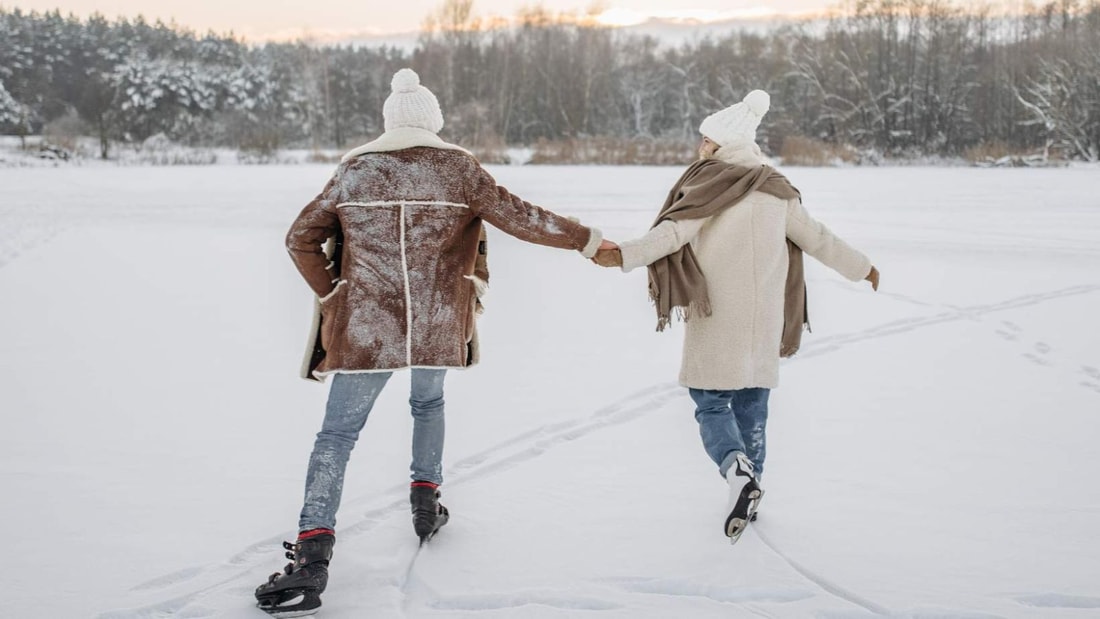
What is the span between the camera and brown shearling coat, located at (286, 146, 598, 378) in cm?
322

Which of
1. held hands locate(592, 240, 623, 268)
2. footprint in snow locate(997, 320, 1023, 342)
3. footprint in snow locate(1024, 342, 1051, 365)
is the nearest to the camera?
held hands locate(592, 240, 623, 268)

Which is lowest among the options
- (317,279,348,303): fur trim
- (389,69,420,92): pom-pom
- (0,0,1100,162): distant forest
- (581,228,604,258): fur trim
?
A: (317,279,348,303): fur trim

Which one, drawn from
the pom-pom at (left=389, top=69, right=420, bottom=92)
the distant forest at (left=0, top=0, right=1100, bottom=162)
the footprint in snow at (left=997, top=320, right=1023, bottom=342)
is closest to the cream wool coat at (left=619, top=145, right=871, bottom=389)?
the pom-pom at (left=389, top=69, right=420, bottom=92)

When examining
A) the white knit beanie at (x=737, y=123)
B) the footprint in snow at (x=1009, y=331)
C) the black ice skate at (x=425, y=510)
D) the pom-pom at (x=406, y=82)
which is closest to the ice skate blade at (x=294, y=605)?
the black ice skate at (x=425, y=510)

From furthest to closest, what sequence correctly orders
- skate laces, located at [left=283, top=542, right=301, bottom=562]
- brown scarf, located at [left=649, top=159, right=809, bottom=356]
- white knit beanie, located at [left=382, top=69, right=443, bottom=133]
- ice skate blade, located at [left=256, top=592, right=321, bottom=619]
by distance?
1. brown scarf, located at [left=649, top=159, right=809, bottom=356]
2. white knit beanie, located at [left=382, top=69, right=443, bottom=133]
3. skate laces, located at [left=283, top=542, right=301, bottom=562]
4. ice skate blade, located at [left=256, top=592, right=321, bottom=619]

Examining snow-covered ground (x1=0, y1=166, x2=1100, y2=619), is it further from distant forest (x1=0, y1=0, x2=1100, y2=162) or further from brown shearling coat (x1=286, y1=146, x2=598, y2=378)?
distant forest (x1=0, y1=0, x2=1100, y2=162)

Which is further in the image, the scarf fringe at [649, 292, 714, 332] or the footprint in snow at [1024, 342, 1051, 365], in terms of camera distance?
the footprint in snow at [1024, 342, 1051, 365]

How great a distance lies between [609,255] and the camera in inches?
146

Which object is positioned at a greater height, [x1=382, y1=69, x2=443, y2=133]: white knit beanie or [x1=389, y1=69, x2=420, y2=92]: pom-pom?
[x1=389, y1=69, x2=420, y2=92]: pom-pom

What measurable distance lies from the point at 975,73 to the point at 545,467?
48.2m

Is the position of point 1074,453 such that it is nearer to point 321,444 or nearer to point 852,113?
point 321,444

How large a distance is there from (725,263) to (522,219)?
791 millimetres

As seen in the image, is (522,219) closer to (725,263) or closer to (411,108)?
(411,108)

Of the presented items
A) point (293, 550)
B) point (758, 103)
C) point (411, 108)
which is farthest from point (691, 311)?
point (293, 550)
